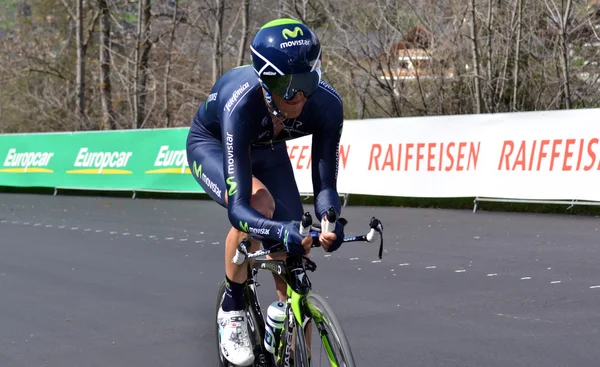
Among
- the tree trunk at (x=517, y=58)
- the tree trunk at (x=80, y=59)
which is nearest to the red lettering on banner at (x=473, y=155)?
the tree trunk at (x=517, y=58)

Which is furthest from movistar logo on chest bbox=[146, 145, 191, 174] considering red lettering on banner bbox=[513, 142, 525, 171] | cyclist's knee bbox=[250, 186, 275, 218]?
cyclist's knee bbox=[250, 186, 275, 218]

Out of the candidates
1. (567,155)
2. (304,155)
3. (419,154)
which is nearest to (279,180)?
(567,155)

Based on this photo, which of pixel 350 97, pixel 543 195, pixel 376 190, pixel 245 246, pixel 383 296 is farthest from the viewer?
pixel 350 97

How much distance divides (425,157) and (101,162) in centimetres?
904

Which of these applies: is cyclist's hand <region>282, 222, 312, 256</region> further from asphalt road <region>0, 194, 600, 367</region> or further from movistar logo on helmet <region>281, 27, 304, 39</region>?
asphalt road <region>0, 194, 600, 367</region>

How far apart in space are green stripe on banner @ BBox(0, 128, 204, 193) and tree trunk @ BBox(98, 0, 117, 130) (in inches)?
273

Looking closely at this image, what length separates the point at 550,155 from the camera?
13.2 metres


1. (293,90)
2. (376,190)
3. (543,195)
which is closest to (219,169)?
(293,90)

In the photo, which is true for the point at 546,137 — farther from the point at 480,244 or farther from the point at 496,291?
the point at 496,291

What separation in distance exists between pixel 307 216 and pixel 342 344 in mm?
541

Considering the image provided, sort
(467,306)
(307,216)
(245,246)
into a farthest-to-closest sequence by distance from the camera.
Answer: (467,306), (245,246), (307,216)

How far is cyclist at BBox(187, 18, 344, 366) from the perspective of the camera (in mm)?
3785

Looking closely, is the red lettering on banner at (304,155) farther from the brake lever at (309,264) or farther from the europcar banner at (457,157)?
the brake lever at (309,264)

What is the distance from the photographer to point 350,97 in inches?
875
